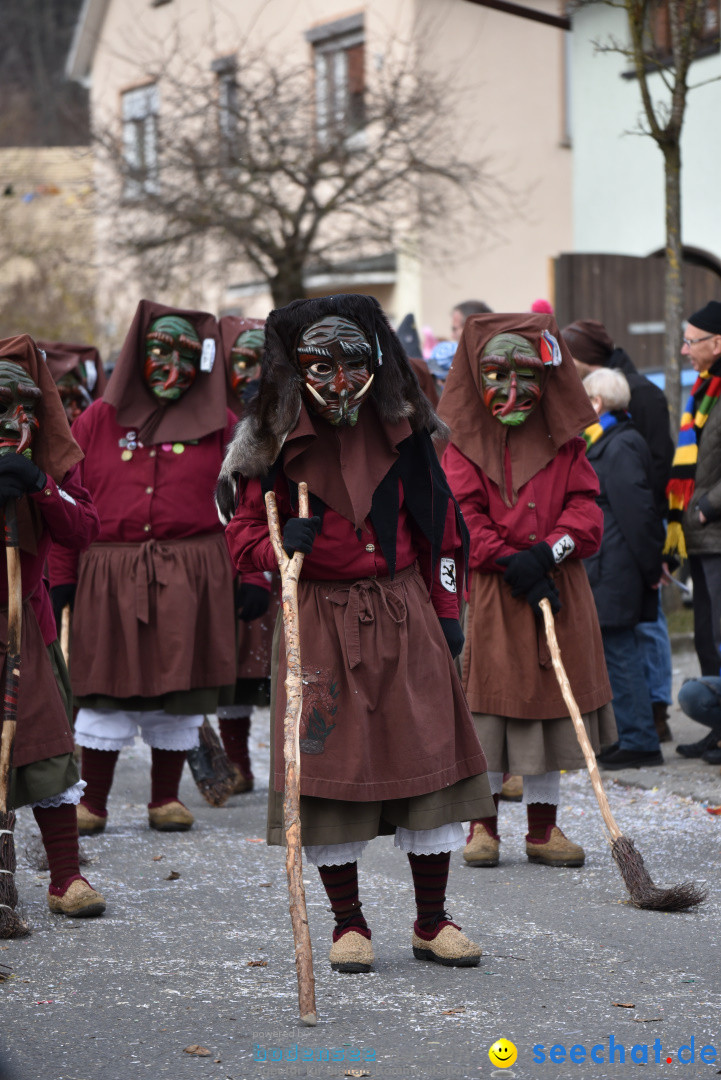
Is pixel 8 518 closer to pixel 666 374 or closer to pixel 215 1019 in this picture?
pixel 215 1019

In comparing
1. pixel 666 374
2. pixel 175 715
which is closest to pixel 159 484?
pixel 175 715

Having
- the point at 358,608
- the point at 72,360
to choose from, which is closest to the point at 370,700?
the point at 358,608

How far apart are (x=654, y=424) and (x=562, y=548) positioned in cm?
254

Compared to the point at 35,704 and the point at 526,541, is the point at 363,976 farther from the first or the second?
the point at 526,541

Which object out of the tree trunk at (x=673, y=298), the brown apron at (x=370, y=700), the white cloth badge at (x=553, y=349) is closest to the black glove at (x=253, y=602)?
the white cloth badge at (x=553, y=349)

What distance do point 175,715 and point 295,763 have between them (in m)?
2.71

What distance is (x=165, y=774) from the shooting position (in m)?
6.98

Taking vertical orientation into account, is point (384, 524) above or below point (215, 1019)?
above

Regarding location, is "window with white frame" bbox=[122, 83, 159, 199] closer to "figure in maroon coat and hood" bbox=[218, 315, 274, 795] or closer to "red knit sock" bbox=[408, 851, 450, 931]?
"figure in maroon coat and hood" bbox=[218, 315, 274, 795]

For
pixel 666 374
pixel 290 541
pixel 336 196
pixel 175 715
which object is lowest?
pixel 175 715

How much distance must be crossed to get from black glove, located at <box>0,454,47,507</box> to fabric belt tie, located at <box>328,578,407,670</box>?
113 cm

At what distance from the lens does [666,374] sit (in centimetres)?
1080

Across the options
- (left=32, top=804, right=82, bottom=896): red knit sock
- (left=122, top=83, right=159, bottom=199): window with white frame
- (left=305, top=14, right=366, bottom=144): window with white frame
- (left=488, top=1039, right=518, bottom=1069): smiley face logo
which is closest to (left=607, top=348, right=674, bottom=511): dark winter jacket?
(left=32, top=804, right=82, bottom=896): red knit sock

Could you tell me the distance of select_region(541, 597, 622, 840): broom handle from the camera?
5484 mm
